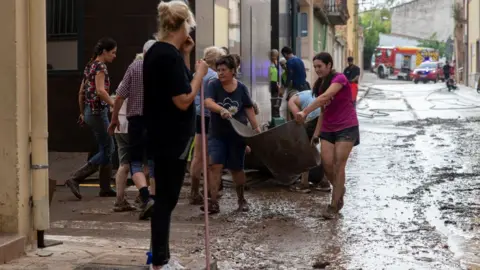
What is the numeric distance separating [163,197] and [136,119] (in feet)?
7.77

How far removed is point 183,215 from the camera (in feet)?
25.4

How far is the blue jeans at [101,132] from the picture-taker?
327 inches

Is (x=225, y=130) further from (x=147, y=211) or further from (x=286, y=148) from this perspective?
(x=147, y=211)

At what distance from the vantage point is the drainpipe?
5.45m

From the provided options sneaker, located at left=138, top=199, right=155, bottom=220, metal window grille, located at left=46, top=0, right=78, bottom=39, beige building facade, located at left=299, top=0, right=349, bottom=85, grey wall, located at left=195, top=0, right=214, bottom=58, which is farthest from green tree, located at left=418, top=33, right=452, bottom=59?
sneaker, located at left=138, top=199, right=155, bottom=220

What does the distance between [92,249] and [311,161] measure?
3341 millimetres

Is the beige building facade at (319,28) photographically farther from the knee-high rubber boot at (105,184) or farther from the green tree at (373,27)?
the green tree at (373,27)

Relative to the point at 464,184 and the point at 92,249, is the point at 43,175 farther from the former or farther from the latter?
the point at 464,184

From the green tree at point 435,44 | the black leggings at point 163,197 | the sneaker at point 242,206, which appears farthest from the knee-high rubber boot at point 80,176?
the green tree at point 435,44

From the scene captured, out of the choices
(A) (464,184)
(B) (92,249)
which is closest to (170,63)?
(B) (92,249)

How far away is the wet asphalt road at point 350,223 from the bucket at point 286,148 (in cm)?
45

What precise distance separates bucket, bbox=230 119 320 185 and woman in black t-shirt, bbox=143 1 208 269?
343cm

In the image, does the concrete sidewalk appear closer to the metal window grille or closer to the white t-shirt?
the white t-shirt

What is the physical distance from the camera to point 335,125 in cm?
765
